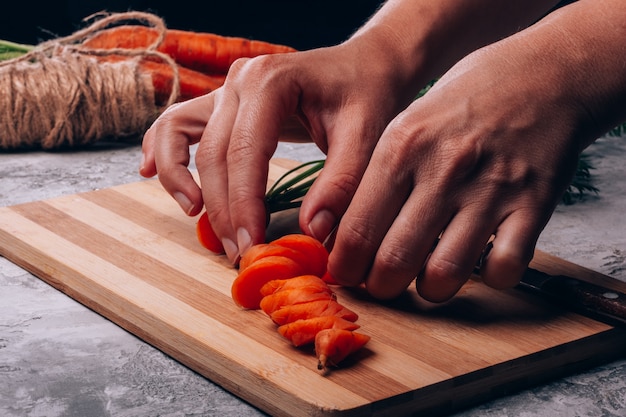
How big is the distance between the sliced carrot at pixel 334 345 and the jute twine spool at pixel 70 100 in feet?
5.60

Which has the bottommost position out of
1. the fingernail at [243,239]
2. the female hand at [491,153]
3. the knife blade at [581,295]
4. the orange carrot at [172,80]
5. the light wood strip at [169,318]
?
the orange carrot at [172,80]

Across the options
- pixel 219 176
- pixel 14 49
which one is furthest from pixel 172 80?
pixel 219 176

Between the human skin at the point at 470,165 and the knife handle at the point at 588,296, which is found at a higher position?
the human skin at the point at 470,165

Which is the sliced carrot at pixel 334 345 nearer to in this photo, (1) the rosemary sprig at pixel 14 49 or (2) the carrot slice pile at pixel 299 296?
(2) the carrot slice pile at pixel 299 296

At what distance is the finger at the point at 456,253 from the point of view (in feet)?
4.31

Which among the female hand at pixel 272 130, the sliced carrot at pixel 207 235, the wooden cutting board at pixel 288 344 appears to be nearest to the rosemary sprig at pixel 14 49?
the wooden cutting board at pixel 288 344

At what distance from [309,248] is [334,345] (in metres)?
0.32

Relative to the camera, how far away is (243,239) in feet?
5.12

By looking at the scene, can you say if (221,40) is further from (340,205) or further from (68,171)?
(340,205)

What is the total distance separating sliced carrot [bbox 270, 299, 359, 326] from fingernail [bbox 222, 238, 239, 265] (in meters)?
0.29

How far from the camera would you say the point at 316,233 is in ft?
4.99

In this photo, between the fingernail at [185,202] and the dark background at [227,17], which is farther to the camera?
the dark background at [227,17]

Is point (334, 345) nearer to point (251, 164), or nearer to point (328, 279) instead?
point (328, 279)

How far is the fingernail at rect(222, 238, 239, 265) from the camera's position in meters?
1.60
